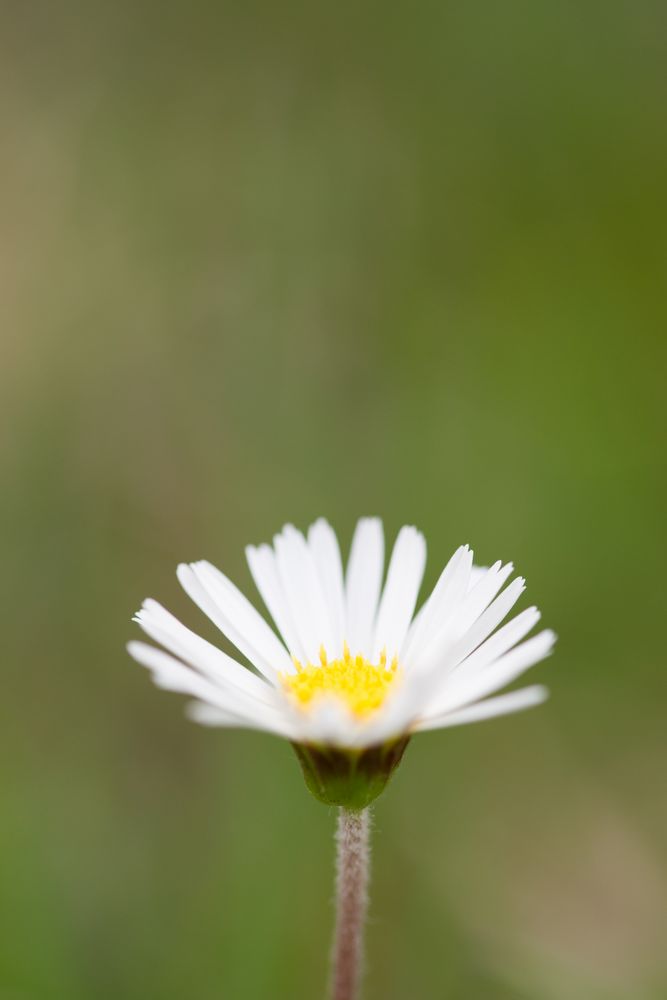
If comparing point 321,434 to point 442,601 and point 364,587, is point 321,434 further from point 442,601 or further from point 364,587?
point 442,601

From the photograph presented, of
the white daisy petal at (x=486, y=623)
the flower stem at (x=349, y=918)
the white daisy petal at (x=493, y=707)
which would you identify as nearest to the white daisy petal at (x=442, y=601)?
the white daisy petal at (x=486, y=623)

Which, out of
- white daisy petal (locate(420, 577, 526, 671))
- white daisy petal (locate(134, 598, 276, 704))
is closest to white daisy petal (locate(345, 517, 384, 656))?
white daisy petal (locate(134, 598, 276, 704))

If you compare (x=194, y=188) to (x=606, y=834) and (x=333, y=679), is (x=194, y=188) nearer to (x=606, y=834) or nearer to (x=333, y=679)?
(x=606, y=834)

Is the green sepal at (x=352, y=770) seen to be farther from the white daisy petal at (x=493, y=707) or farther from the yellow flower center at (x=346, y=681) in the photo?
the yellow flower center at (x=346, y=681)

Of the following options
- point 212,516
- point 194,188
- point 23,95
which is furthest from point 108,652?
point 23,95

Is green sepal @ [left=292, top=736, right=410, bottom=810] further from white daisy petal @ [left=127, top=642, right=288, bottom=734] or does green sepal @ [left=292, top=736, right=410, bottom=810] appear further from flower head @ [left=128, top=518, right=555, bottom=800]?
white daisy petal @ [left=127, top=642, right=288, bottom=734]

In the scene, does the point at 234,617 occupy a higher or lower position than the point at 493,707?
higher

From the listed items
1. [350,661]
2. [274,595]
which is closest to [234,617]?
[274,595]
